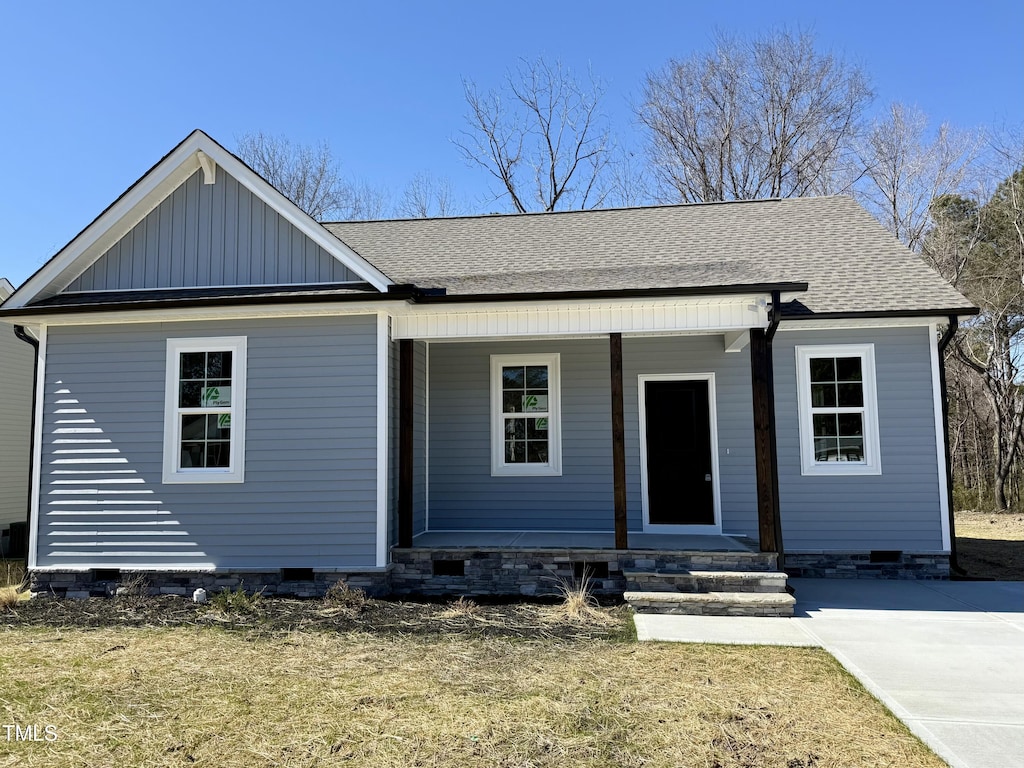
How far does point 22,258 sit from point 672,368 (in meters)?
27.5

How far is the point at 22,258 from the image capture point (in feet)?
86.7

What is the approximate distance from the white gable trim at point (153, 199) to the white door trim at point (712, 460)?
432 centimetres

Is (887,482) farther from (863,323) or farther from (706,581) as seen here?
(706,581)

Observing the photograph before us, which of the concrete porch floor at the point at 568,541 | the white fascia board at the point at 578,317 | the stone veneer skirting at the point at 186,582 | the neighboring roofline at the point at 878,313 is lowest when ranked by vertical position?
the stone veneer skirting at the point at 186,582

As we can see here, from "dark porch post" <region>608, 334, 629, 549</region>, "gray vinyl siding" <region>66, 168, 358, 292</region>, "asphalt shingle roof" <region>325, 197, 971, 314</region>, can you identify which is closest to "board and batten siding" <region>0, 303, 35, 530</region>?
"gray vinyl siding" <region>66, 168, 358, 292</region>

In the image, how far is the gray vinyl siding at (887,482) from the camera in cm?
855

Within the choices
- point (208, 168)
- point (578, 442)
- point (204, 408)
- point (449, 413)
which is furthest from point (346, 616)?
point (208, 168)

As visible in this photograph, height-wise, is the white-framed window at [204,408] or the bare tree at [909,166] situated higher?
the bare tree at [909,166]

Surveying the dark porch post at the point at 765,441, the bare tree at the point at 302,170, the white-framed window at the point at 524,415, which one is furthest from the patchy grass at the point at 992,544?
the bare tree at the point at 302,170

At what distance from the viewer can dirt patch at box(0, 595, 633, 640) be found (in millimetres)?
6230

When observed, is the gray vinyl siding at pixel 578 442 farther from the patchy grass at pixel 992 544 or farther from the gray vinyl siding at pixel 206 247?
the patchy grass at pixel 992 544

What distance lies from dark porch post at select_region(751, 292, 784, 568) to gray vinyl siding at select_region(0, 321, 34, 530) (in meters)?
13.1

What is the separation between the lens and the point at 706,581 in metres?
7.05

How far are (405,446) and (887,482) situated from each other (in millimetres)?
6004
